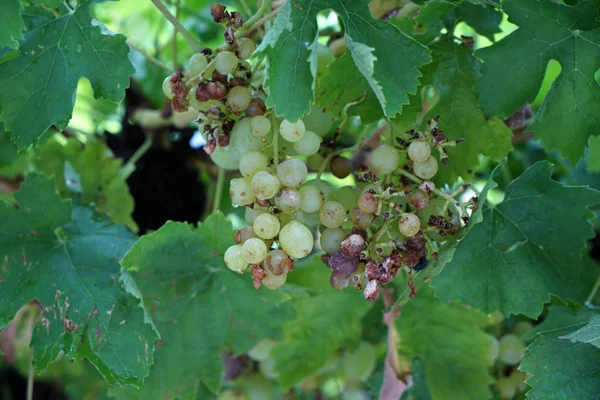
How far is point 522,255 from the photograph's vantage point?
0.93 metres

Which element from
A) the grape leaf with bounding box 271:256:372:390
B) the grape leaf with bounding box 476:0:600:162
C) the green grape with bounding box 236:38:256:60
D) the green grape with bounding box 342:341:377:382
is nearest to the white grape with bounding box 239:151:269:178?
the green grape with bounding box 236:38:256:60

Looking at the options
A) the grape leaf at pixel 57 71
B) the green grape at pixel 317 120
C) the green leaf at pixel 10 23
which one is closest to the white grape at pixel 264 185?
the green grape at pixel 317 120

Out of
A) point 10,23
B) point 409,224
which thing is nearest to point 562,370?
point 409,224

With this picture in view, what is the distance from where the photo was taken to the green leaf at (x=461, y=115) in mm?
978

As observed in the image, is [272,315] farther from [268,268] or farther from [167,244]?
[268,268]

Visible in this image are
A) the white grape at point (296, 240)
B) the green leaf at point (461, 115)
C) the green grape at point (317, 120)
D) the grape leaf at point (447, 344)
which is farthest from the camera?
the grape leaf at point (447, 344)

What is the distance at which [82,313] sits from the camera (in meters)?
0.94

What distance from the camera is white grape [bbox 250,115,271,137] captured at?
81cm

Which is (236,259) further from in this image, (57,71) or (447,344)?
(447,344)

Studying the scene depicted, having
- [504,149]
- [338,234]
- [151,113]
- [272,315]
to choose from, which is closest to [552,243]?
[504,149]

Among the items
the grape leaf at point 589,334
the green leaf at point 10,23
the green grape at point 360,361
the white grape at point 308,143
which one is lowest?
the green grape at point 360,361

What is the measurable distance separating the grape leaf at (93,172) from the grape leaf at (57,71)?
1.21 feet

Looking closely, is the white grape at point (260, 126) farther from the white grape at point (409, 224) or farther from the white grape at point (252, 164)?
the white grape at point (409, 224)

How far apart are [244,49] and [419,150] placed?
9.5 inches
